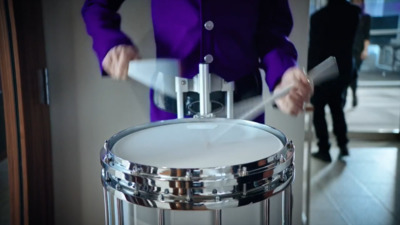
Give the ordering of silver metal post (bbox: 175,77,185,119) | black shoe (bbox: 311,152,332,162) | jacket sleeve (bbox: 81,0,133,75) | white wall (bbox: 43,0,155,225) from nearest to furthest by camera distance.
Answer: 1. jacket sleeve (bbox: 81,0,133,75)
2. silver metal post (bbox: 175,77,185,119)
3. white wall (bbox: 43,0,155,225)
4. black shoe (bbox: 311,152,332,162)

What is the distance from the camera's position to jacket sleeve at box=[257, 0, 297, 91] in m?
0.94

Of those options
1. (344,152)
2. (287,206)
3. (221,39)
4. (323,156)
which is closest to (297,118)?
(221,39)

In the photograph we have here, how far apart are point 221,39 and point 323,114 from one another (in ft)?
7.30

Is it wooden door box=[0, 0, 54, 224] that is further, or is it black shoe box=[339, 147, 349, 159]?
black shoe box=[339, 147, 349, 159]

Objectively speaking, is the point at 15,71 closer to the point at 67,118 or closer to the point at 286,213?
the point at 67,118

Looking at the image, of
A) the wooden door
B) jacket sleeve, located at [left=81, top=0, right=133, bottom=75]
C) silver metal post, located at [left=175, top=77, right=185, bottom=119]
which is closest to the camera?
jacket sleeve, located at [left=81, top=0, right=133, bottom=75]

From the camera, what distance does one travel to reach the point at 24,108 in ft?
3.74

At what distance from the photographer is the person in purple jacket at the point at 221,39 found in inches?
34.1

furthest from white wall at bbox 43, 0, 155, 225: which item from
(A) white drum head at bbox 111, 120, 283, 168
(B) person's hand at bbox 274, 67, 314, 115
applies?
(B) person's hand at bbox 274, 67, 314, 115

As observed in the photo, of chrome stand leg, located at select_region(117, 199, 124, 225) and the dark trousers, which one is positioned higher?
chrome stand leg, located at select_region(117, 199, 124, 225)

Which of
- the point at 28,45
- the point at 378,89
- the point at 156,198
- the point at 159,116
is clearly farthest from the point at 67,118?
the point at 378,89

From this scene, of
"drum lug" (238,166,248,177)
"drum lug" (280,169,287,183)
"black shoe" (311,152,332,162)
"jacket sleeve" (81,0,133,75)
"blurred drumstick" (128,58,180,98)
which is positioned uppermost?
"jacket sleeve" (81,0,133,75)

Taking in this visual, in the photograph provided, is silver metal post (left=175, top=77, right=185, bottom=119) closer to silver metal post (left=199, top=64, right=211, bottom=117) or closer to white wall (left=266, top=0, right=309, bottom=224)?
silver metal post (left=199, top=64, right=211, bottom=117)

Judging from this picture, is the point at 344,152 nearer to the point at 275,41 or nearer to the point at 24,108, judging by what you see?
the point at 275,41
